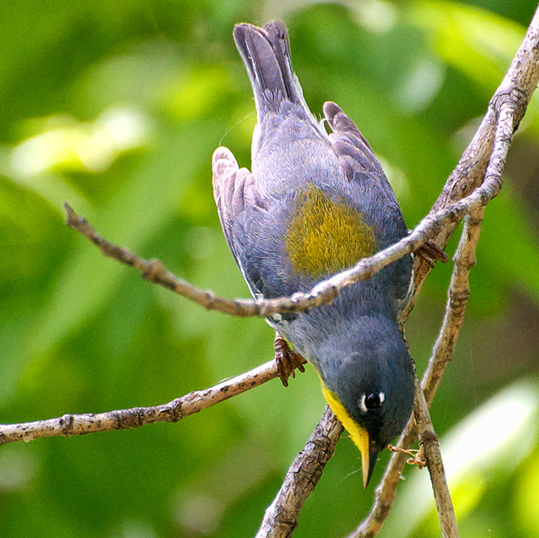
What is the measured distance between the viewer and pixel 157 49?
433 centimetres

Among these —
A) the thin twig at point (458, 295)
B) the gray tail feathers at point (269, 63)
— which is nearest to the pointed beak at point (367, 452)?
the thin twig at point (458, 295)

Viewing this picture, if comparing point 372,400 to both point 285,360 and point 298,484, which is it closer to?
point 298,484

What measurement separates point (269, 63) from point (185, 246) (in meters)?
0.97

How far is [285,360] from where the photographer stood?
2.97 m

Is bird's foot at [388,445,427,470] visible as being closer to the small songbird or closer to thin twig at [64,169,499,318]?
the small songbird

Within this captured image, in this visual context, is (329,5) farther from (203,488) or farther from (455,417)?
(203,488)

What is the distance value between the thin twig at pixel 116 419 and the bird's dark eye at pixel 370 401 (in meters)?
0.42

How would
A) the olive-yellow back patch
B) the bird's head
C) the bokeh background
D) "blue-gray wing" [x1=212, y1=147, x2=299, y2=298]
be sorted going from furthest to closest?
the bokeh background
"blue-gray wing" [x1=212, y1=147, x2=299, y2=298]
the olive-yellow back patch
the bird's head

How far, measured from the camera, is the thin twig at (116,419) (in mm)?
2152

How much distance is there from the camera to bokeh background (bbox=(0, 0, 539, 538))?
3119 millimetres

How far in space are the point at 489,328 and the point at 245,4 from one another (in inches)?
122

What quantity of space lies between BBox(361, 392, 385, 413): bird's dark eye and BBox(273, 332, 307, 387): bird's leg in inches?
15.2

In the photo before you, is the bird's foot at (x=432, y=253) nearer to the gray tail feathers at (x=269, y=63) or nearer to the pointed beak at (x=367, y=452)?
the pointed beak at (x=367, y=452)

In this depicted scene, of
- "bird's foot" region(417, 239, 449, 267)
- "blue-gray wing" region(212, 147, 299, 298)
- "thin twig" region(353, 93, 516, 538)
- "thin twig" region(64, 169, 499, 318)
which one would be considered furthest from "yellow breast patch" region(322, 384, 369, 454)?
"thin twig" region(64, 169, 499, 318)
